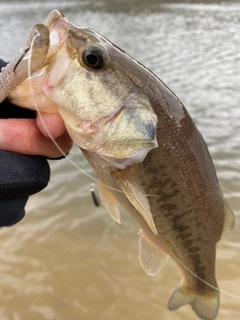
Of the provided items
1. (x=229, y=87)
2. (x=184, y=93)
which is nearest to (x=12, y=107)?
(x=184, y=93)

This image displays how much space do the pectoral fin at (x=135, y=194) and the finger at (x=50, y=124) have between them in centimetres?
31

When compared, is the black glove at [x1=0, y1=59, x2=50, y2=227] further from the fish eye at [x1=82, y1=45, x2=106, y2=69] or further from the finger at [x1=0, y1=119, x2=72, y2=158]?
the fish eye at [x1=82, y1=45, x2=106, y2=69]

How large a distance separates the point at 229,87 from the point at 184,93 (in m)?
0.82

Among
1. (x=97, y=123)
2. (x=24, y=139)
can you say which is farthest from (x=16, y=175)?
(x=97, y=123)

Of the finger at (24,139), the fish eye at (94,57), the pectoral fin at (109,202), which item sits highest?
the fish eye at (94,57)

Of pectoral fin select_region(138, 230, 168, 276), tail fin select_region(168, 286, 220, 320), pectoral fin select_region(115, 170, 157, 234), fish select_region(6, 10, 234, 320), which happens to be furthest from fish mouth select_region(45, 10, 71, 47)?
tail fin select_region(168, 286, 220, 320)

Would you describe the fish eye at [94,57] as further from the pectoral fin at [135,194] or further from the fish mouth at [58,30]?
the pectoral fin at [135,194]

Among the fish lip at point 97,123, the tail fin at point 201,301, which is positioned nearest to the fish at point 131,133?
the fish lip at point 97,123

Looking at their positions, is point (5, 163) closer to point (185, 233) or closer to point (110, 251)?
point (185, 233)

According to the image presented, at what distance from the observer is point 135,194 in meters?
1.37

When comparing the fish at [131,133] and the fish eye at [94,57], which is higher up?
the fish eye at [94,57]

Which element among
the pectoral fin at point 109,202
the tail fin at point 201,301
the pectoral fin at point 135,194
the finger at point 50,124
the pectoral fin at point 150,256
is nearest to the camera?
the finger at point 50,124

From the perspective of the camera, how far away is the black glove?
50.1 inches

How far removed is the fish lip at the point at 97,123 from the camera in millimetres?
1275
